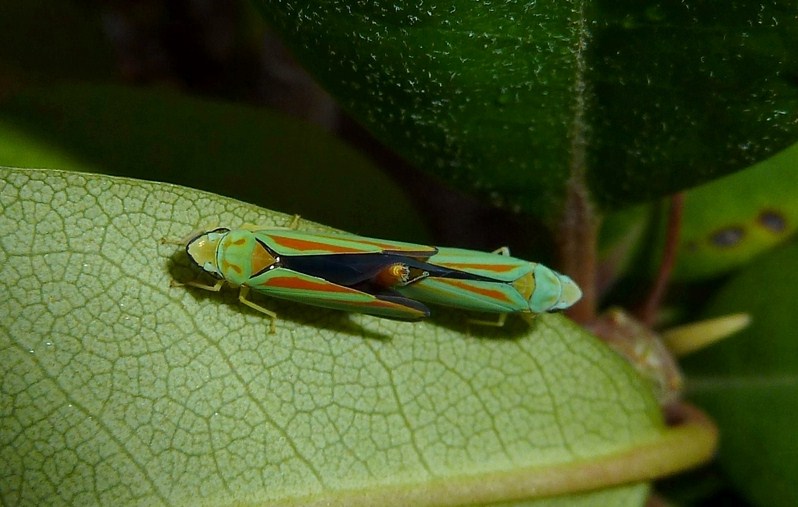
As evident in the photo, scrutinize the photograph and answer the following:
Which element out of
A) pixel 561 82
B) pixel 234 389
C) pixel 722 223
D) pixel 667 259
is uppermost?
pixel 561 82

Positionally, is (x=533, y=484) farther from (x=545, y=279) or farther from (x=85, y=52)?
(x=85, y=52)

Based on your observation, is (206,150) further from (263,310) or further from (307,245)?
(263,310)

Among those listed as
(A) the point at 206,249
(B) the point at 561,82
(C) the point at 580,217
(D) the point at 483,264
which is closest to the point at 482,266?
(D) the point at 483,264

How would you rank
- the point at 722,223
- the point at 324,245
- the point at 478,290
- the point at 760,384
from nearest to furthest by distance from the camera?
the point at 324,245, the point at 478,290, the point at 760,384, the point at 722,223

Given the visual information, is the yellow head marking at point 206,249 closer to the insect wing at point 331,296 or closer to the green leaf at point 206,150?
the insect wing at point 331,296

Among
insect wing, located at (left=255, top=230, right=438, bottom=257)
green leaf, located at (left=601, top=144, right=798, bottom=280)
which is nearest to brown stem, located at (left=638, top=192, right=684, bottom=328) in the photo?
green leaf, located at (left=601, top=144, right=798, bottom=280)

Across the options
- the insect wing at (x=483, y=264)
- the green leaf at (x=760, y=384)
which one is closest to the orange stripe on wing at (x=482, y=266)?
the insect wing at (x=483, y=264)
